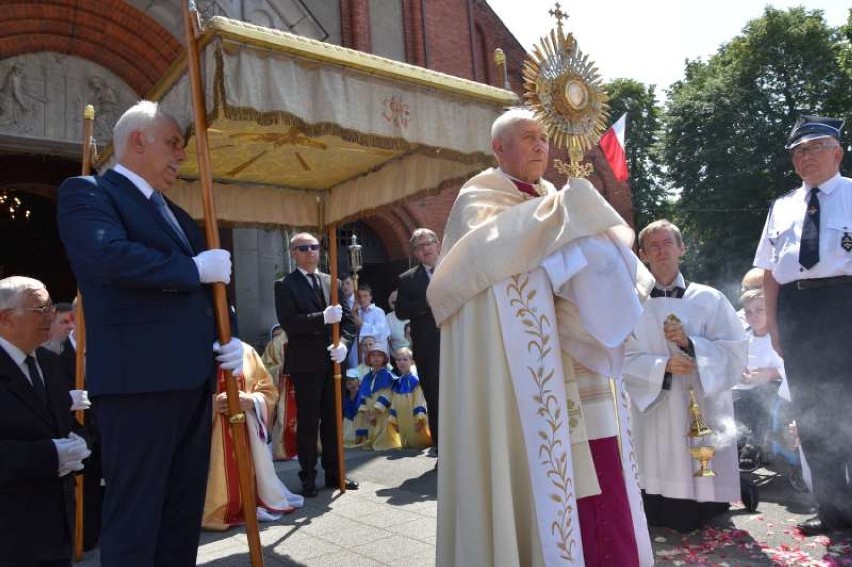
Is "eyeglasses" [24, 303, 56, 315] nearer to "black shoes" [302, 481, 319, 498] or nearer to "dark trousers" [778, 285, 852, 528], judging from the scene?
"black shoes" [302, 481, 319, 498]

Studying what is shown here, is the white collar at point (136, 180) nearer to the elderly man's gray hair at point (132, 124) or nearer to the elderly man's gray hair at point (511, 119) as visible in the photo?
the elderly man's gray hair at point (132, 124)

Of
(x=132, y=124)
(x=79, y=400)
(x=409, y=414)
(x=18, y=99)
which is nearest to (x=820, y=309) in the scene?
(x=132, y=124)

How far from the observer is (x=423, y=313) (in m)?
6.95

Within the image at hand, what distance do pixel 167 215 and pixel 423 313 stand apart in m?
4.08

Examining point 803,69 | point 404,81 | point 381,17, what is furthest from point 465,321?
point 803,69

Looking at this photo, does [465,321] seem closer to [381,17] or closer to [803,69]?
[381,17]

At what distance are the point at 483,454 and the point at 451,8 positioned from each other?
590 inches

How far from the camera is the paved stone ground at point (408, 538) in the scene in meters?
3.81

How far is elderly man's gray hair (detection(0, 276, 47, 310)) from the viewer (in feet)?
10.2

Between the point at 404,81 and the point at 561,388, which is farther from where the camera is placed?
the point at 404,81

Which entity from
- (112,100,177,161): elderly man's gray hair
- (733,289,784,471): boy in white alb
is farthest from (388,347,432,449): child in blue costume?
(112,100,177,161): elderly man's gray hair

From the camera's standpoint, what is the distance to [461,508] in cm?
285

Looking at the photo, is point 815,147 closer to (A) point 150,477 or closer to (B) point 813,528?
(B) point 813,528

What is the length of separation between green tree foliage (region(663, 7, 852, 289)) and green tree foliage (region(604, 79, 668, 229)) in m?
2.67
